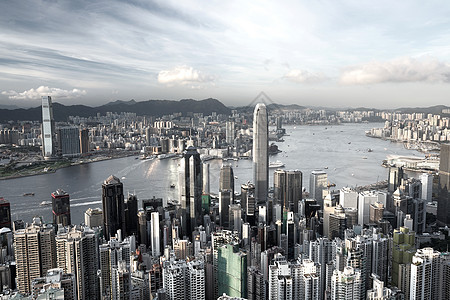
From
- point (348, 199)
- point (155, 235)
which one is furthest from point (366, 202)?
point (155, 235)

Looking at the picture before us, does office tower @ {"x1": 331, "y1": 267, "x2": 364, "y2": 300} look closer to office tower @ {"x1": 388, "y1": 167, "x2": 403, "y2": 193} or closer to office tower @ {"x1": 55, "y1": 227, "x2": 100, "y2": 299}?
→ office tower @ {"x1": 55, "y1": 227, "x2": 100, "y2": 299}

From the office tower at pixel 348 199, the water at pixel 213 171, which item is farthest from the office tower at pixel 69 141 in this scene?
the office tower at pixel 348 199

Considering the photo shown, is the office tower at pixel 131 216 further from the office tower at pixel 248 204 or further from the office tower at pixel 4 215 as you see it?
the office tower at pixel 248 204

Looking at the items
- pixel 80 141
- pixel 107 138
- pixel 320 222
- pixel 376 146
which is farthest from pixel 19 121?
pixel 376 146

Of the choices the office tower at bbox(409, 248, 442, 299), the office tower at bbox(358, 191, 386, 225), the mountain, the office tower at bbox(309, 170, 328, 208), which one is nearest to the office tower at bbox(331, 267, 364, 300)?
the office tower at bbox(409, 248, 442, 299)

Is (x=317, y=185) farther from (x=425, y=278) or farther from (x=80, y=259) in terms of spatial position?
(x=80, y=259)

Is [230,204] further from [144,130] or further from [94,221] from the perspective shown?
[144,130]
